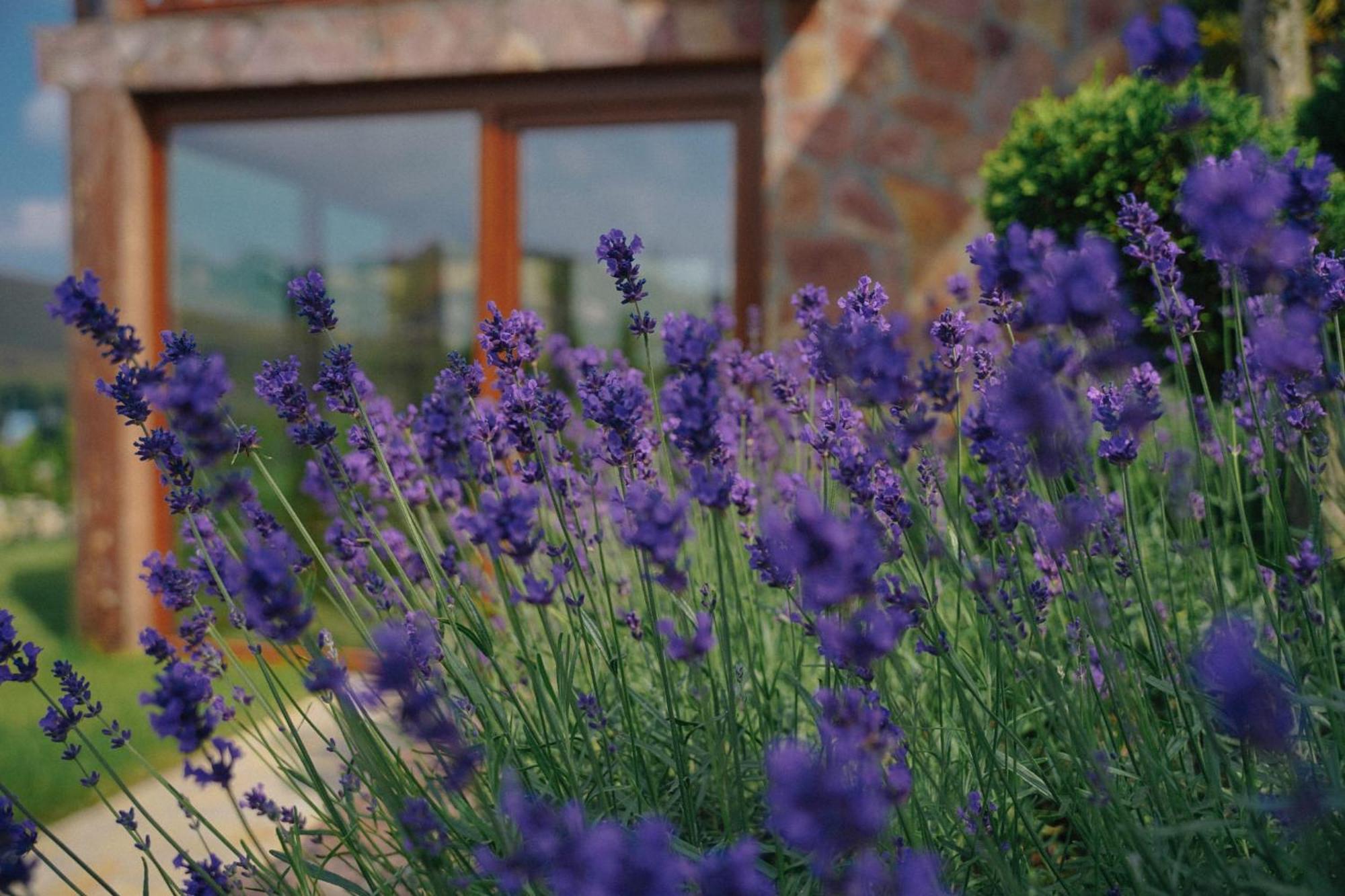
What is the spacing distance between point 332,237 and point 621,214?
194 cm

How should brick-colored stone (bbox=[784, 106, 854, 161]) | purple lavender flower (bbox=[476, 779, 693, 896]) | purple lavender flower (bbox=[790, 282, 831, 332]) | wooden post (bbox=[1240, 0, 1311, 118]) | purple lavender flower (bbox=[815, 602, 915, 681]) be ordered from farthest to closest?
brick-colored stone (bbox=[784, 106, 854, 161])
wooden post (bbox=[1240, 0, 1311, 118])
purple lavender flower (bbox=[790, 282, 831, 332])
purple lavender flower (bbox=[815, 602, 915, 681])
purple lavender flower (bbox=[476, 779, 693, 896])

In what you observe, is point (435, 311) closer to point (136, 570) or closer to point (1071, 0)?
point (136, 570)

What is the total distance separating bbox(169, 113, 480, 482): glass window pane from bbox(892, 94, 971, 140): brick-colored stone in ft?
7.76

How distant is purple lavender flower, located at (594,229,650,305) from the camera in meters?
1.40

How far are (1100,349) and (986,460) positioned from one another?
0.28 metres

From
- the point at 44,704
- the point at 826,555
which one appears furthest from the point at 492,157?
the point at 826,555

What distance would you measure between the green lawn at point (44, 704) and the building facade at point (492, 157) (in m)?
0.32

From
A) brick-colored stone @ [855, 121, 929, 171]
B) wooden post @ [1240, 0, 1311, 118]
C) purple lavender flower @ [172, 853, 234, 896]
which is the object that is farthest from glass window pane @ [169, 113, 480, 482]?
purple lavender flower @ [172, 853, 234, 896]

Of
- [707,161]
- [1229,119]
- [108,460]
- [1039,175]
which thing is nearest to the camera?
[1229,119]

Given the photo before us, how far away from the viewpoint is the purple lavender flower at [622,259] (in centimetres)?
140

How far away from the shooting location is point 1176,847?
1.40m

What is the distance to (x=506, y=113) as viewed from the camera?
17.8 feet

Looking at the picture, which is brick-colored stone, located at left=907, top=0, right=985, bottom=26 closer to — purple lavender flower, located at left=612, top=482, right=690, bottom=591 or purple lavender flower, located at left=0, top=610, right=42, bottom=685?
purple lavender flower, located at left=612, top=482, right=690, bottom=591

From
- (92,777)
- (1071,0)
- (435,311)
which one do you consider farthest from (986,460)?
(435,311)
